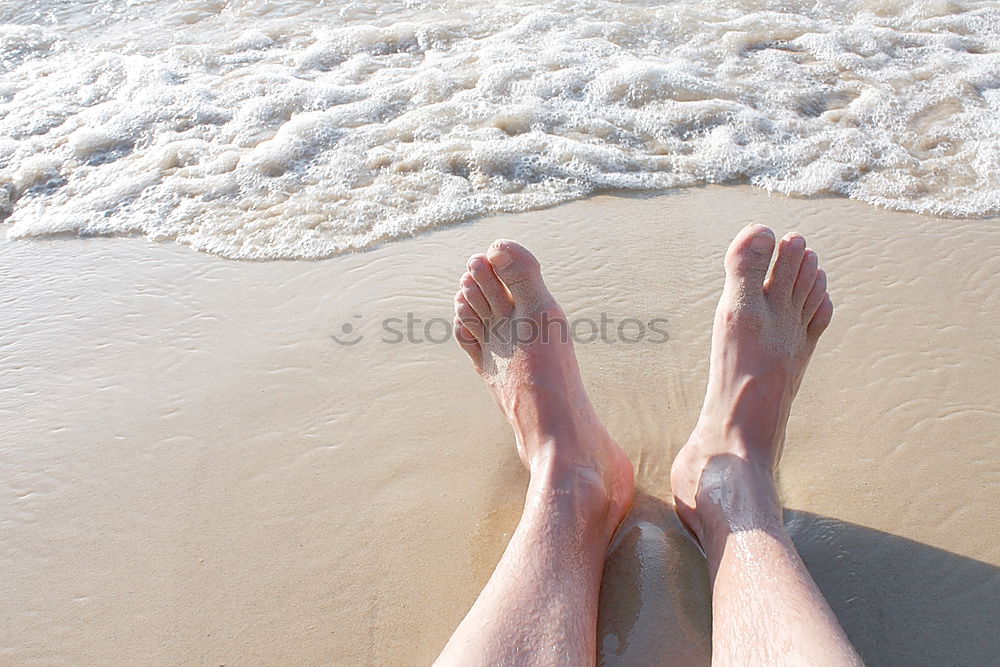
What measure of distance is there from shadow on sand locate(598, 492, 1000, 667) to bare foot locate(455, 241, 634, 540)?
14cm

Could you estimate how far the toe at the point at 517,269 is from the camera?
2.01m

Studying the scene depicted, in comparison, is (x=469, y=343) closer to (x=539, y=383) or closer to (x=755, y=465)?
(x=539, y=383)

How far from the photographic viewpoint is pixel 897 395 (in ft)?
6.61

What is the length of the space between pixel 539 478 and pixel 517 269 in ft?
1.95

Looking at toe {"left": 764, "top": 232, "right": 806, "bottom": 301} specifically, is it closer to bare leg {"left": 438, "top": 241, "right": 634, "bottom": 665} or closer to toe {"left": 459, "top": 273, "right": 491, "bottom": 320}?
bare leg {"left": 438, "top": 241, "right": 634, "bottom": 665}

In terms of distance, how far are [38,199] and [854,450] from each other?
3518 millimetres

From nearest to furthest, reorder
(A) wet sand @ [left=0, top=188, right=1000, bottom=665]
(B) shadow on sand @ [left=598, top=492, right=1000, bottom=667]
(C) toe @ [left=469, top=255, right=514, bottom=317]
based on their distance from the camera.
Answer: (B) shadow on sand @ [left=598, top=492, right=1000, bottom=667]
(A) wet sand @ [left=0, top=188, right=1000, bottom=665]
(C) toe @ [left=469, top=255, right=514, bottom=317]

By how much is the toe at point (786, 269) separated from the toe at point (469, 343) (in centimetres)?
81

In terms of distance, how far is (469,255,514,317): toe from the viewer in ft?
6.79

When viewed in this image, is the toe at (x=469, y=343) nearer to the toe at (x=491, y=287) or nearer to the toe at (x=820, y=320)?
the toe at (x=491, y=287)

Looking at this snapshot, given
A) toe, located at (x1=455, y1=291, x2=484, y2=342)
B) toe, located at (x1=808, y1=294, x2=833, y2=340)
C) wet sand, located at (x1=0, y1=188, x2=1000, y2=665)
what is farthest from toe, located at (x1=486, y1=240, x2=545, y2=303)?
toe, located at (x1=808, y1=294, x2=833, y2=340)

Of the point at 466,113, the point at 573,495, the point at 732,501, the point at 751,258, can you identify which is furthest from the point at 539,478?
the point at 466,113

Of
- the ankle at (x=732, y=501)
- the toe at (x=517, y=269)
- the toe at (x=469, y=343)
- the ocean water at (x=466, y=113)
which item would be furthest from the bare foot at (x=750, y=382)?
the ocean water at (x=466, y=113)

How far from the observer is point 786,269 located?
77.8 inches
